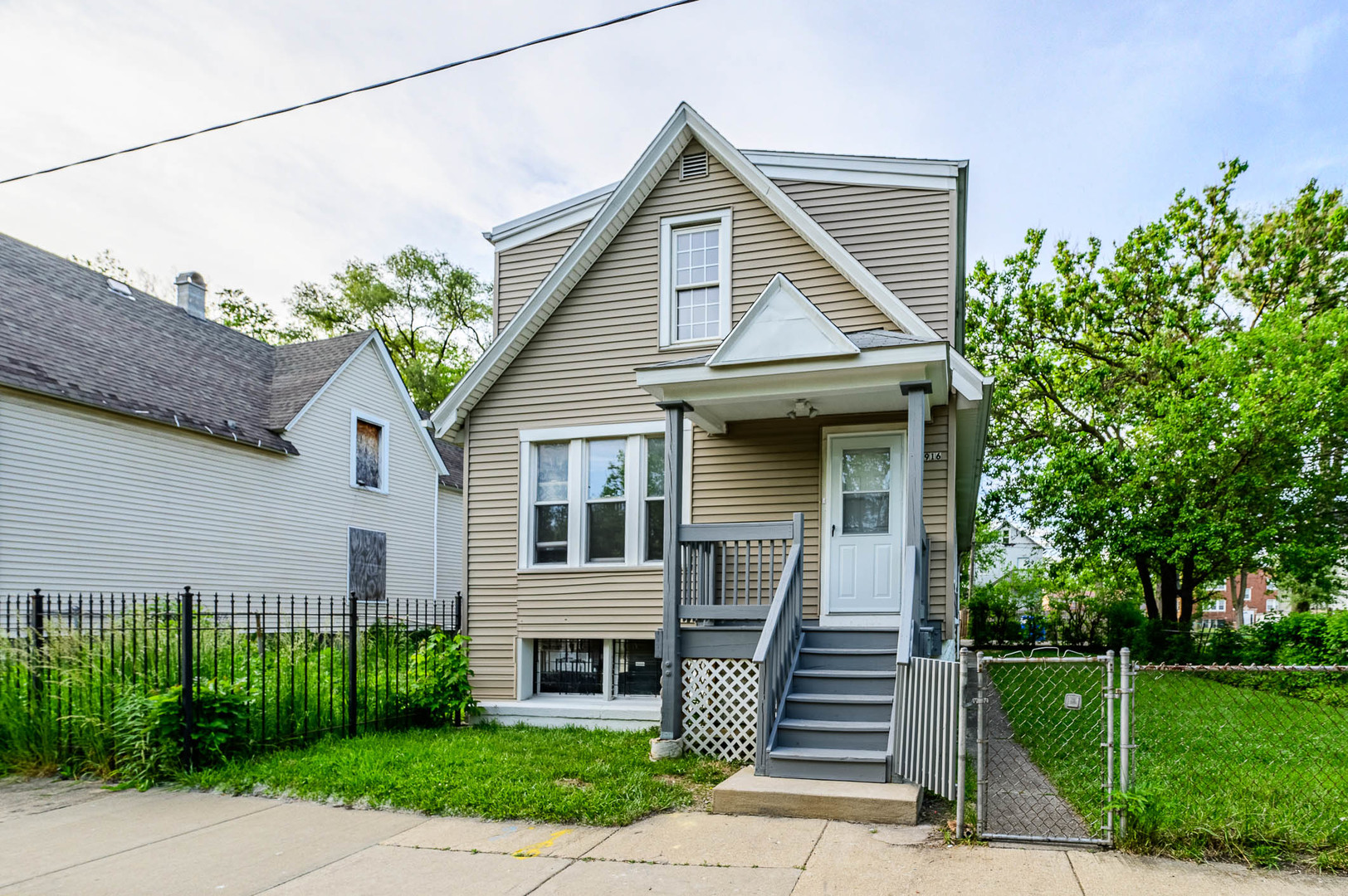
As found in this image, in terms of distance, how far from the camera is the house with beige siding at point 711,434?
8.09 metres

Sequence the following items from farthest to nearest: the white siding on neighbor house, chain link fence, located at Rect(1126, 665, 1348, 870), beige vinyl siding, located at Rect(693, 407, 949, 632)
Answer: the white siding on neighbor house, beige vinyl siding, located at Rect(693, 407, 949, 632), chain link fence, located at Rect(1126, 665, 1348, 870)

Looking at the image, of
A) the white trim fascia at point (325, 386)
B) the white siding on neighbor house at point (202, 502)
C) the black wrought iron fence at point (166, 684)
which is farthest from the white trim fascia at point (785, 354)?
the white trim fascia at point (325, 386)

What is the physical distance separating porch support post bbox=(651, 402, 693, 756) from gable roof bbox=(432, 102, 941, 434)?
2.58 metres

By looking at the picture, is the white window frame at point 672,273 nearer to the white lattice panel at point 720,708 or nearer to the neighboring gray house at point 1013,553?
the white lattice panel at point 720,708

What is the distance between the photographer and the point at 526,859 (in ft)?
16.8

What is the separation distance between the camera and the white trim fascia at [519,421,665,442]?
33.3ft

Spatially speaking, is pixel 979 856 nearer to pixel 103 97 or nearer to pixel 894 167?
pixel 894 167

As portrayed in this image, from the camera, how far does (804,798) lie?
600 centimetres

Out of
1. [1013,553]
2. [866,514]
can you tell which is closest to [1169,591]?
[866,514]

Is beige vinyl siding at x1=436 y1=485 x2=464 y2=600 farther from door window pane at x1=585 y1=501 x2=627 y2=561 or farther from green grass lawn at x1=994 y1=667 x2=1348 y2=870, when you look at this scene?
green grass lawn at x1=994 y1=667 x2=1348 y2=870

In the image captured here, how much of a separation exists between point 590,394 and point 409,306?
23.6 metres

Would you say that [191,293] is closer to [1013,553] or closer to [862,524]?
[862,524]

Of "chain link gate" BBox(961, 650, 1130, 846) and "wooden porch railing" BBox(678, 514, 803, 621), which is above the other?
"wooden porch railing" BBox(678, 514, 803, 621)

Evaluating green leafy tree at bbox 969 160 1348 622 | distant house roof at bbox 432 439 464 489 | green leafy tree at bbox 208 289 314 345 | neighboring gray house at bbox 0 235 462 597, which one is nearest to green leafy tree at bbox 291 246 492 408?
green leafy tree at bbox 208 289 314 345
